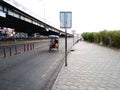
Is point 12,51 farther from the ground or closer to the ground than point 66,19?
closer to the ground

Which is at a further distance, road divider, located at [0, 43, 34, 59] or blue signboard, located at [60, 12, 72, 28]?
road divider, located at [0, 43, 34, 59]

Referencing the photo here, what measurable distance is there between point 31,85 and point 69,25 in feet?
19.2

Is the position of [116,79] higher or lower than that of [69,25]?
lower

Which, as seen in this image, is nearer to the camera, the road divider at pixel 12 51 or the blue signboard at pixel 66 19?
the blue signboard at pixel 66 19

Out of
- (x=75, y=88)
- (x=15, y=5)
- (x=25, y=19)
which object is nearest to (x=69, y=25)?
(x=75, y=88)

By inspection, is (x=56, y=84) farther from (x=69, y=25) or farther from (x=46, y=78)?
(x=69, y=25)

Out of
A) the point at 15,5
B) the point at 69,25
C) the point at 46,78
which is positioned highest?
the point at 15,5

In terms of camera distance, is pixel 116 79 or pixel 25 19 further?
pixel 25 19

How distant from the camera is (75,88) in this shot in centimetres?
833

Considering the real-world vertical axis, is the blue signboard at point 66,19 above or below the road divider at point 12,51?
above

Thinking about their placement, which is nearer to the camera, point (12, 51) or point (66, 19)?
point (66, 19)

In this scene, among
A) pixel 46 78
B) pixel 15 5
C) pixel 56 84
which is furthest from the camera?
pixel 15 5

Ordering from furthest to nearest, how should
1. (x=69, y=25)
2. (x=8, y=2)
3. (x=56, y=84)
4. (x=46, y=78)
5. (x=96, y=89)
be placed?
(x=8, y=2) < (x=69, y=25) < (x=46, y=78) < (x=56, y=84) < (x=96, y=89)

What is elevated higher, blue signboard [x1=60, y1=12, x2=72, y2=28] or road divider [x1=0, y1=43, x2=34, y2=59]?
blue signboard [x1=60, y1=12, x2=72, y2=28]
